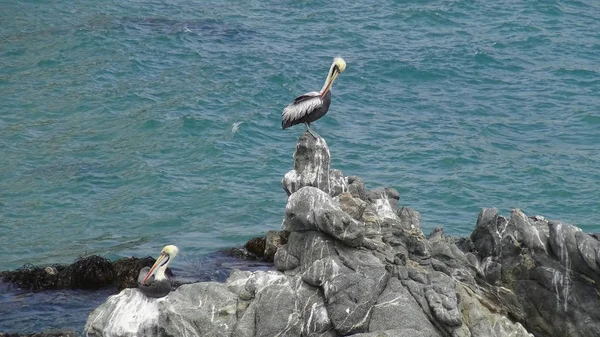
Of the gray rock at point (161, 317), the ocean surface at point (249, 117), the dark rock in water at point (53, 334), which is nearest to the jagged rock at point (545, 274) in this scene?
the gray rock at point (161, 317)

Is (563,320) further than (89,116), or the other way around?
(89,116)

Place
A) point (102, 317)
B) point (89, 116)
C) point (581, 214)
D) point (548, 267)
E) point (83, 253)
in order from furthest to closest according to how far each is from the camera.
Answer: point (89, 116)
point (581, 214)
point (83, 253)
point (548, 267)
point (102, 317)

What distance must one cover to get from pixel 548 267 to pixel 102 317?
311 inches

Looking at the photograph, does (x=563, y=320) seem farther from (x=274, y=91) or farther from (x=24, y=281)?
(x=274, y=91)

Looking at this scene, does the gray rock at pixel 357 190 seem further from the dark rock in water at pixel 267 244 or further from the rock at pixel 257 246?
the rock at pixel 257 246

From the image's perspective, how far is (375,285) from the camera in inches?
692

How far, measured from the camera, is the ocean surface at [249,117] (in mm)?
29547

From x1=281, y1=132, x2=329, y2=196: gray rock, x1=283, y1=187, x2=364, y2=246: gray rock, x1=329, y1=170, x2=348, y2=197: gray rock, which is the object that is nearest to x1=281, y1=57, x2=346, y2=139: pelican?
x1=281, y1=132, x2=329, y2=196: gray rock

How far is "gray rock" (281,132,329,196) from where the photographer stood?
19.8 metres

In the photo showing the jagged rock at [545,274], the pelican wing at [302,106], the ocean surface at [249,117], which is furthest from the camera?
the ocean surface at [249,117]

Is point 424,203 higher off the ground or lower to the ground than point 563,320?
lower

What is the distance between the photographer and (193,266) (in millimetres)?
24578

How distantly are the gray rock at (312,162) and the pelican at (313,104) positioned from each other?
23 cm

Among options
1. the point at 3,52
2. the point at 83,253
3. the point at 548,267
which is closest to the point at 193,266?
the point at 83,253
